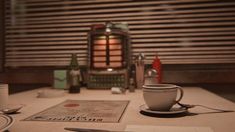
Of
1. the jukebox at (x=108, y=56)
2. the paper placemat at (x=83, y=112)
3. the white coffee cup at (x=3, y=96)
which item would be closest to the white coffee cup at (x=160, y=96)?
the paper placemat at (x=83, y=112)

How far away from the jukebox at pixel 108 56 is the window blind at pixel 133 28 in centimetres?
20

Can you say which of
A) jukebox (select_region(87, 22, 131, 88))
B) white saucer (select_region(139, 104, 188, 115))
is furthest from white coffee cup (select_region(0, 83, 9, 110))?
jukebox (select_region(87, 22, 131, 88))

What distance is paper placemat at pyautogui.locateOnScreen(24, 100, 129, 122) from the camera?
93 cm

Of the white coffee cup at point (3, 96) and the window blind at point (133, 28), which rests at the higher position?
the window blind at point (133, 28)

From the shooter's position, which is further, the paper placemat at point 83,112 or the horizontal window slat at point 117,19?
the horizontal window slat at point 117,19

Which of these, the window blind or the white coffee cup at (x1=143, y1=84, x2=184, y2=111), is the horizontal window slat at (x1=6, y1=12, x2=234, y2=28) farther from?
the white coffee cup at (x1=143, y1=84, x2=184, y2=111)

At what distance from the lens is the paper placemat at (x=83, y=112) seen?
930 millimetres

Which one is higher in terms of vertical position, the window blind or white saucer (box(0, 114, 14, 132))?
the window blind

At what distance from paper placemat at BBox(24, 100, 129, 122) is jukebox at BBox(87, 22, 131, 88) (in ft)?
1.94

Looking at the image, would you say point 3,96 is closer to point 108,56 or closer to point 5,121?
point 5,121

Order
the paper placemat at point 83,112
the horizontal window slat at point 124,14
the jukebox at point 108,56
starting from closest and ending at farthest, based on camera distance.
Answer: the paper placemat at point 83,112, the jukebox at point 108,56, the horizontal window slat at point 124,14

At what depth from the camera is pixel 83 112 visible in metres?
1.05

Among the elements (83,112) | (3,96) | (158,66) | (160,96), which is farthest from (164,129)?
(158,66)

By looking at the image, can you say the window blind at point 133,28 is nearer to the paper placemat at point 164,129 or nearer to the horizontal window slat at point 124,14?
the horizontal window slat at point 124,14
